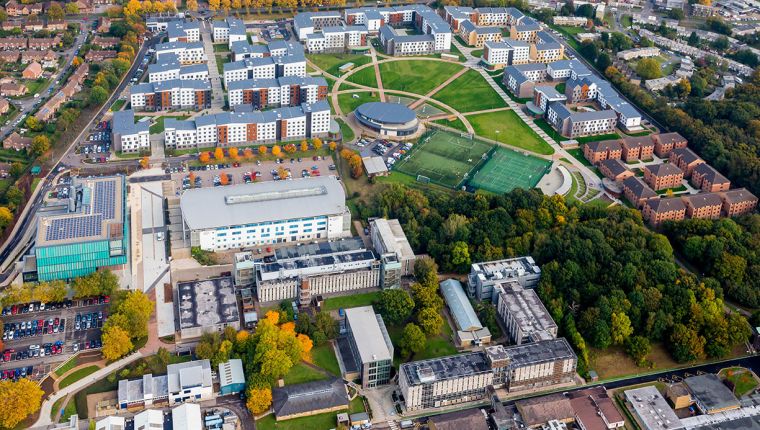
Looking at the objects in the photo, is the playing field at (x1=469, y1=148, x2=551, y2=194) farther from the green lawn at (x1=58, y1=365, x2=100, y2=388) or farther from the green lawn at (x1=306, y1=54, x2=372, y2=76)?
the green lawn at (x1=58, y1=365, x2=100, y2=388)

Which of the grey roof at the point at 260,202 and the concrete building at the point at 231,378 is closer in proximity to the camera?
the concrete building at the point at 231,378

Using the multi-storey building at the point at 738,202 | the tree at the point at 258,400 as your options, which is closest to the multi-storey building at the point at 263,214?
the tree at the point at 258,400

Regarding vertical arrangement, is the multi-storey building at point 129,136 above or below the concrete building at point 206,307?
above

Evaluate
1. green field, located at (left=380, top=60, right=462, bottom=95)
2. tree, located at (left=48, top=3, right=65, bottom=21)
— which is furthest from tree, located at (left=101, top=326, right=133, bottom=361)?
tree, located at (left=48, top=3, right=65, bottom=21)

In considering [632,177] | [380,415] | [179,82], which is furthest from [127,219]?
[632,177]

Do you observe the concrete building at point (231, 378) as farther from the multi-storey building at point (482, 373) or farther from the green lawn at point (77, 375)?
the multi-storey building at point (482, 373)

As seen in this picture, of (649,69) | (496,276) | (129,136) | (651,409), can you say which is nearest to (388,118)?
(129,136)
